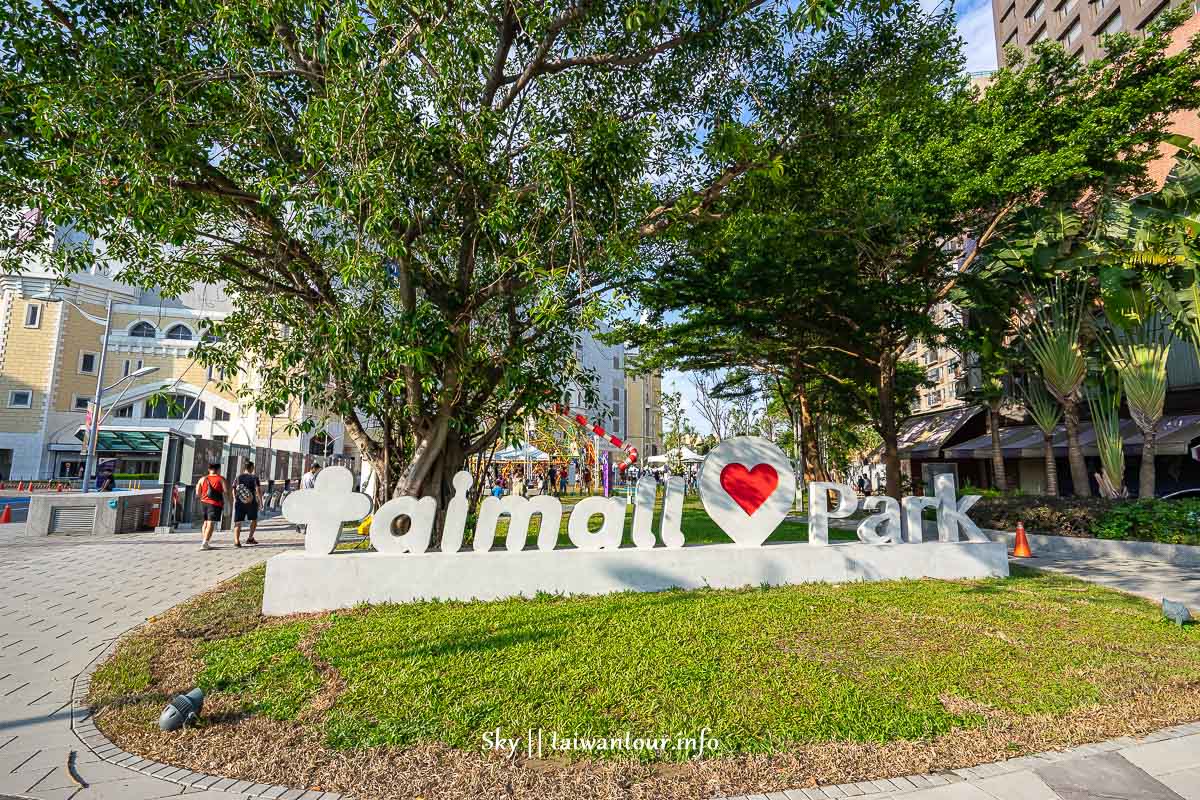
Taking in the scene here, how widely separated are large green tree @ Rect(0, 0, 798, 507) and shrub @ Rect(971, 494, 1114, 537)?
1079 cm

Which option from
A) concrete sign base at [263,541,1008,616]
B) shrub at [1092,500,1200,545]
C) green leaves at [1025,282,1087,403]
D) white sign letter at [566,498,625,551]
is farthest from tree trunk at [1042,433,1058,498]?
white sign letter at [566,498,625,551]

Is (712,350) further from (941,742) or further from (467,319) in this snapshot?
(941,742)

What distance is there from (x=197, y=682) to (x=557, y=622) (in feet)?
10.1

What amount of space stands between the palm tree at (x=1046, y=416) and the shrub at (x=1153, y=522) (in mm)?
3861

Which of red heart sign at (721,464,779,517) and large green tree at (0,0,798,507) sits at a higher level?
large green tree at (0,0,798,507)

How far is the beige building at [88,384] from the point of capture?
128 feet

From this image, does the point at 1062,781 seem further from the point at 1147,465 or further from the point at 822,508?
the point at 1147,465

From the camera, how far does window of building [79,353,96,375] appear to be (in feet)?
138

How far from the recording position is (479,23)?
6.90 metres

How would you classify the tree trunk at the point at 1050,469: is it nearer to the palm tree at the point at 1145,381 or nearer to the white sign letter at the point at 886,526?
the palm tree at the point at 1145,381

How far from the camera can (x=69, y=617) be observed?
677 centimetres

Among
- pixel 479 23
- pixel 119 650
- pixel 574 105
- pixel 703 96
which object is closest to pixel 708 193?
pixel 703 96

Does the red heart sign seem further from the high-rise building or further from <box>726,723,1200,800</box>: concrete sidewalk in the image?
the high-rise building

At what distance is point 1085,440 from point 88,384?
56.5 meters
